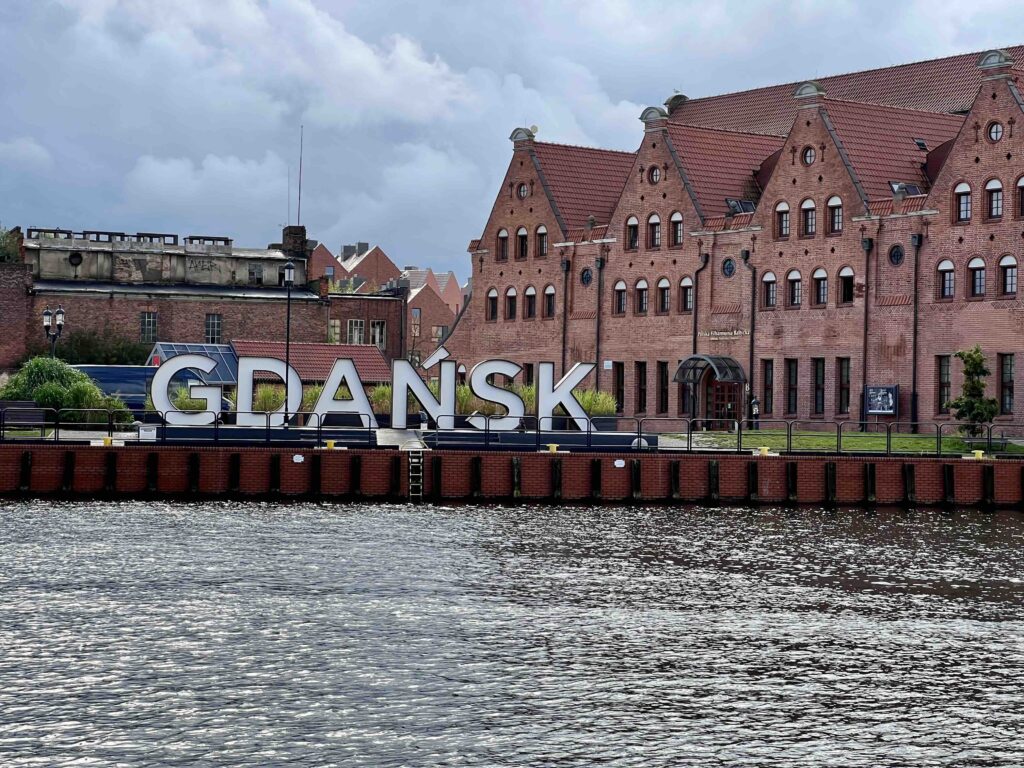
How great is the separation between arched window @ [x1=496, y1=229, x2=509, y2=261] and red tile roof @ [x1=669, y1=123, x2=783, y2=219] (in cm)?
1341

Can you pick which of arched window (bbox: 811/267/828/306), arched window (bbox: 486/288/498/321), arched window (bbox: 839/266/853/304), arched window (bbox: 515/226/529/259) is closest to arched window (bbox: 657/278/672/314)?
arched window (bbox: 811/267/828/306)

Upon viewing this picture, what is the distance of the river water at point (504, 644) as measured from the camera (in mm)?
23547

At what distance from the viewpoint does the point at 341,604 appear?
3372cm

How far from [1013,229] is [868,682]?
44138 millimetres

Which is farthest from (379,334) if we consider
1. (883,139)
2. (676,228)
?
(883,139)

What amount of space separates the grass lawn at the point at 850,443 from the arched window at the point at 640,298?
20838mm

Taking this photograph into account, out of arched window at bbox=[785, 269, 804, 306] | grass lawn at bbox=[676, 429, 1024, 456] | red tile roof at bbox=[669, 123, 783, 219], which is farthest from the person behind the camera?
red tile roof at bbox=[669, 123, 783, 219]

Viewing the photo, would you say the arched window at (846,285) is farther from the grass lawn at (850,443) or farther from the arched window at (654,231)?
the grass lawn at (850,443)

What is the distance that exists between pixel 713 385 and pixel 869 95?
21760 millimetres

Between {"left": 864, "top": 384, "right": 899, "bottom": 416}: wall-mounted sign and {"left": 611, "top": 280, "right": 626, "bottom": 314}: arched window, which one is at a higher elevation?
{"left": 611, "top": 280, "right": 626, "bottom": 314}: arched window

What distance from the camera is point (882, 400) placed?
70.8m

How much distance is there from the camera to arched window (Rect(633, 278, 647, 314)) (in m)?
84.2

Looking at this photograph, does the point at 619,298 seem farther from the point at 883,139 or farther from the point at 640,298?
the point at 883,139

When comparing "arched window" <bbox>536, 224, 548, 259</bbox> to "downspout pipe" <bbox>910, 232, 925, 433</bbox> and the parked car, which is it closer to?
the parked car
